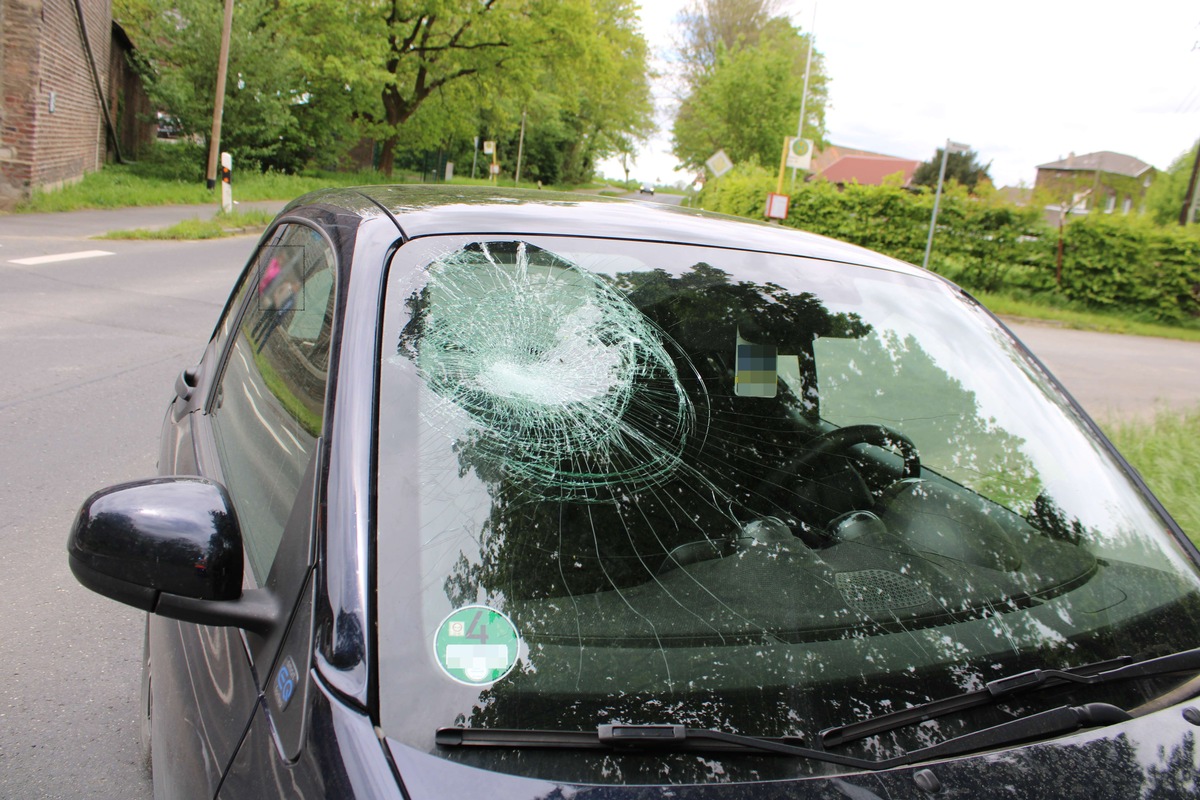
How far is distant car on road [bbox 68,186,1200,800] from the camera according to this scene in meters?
1.06

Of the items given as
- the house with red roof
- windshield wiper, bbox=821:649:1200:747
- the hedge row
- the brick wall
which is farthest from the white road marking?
the house with red roof

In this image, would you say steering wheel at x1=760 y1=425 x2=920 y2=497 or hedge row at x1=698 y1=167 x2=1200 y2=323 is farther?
hedge row at x1=698 y1=167 x2=1200 y2=323

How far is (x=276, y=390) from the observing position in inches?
66.1

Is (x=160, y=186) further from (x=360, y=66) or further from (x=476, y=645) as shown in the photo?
(x=476, y=645)

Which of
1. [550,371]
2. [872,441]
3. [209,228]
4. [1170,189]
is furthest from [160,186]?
[1170,189]

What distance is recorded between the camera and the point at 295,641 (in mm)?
1108

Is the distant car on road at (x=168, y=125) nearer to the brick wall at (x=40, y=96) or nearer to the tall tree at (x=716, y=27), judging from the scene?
the brick wall at (x=40, y=96)

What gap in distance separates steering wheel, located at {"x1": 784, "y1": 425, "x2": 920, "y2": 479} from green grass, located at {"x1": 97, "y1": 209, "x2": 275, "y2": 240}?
528 inches

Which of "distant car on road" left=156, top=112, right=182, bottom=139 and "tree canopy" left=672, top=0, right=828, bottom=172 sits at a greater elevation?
"tree canopy" left=672, top=0, right=828, bottom=172

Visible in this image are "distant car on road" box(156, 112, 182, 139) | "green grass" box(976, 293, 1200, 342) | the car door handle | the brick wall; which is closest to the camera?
the car door handle

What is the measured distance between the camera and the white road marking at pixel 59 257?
35.5ft

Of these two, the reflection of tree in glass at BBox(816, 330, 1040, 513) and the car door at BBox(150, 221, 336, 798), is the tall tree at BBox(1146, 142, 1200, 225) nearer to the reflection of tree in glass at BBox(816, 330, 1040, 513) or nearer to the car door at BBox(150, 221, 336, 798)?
the reflection of tree in glass at BBox(816, 330, 1040, 513)

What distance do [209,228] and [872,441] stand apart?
1650cm

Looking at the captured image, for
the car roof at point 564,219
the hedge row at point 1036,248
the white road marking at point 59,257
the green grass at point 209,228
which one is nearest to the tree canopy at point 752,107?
the hedge row at point 1036,248
